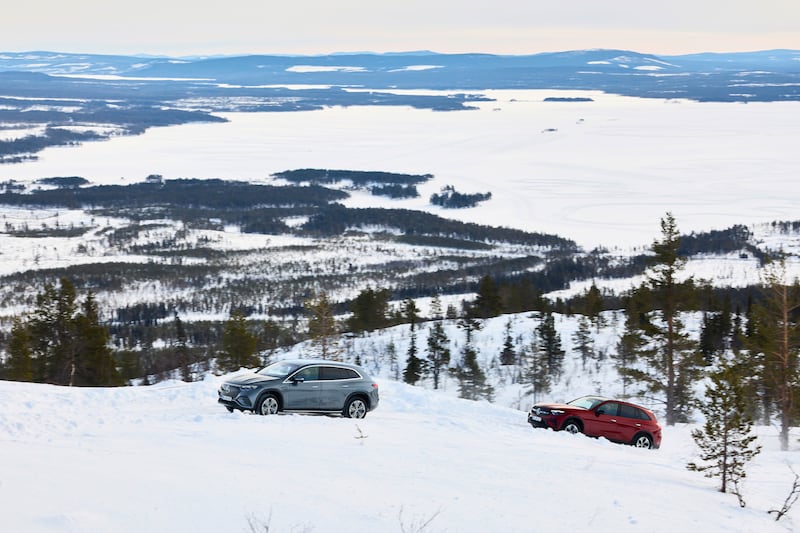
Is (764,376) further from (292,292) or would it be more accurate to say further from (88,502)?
(292,292)

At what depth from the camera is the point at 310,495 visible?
14.3 m

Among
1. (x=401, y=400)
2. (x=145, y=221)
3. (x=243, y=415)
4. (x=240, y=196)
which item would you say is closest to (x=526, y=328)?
(x=401, y=400)

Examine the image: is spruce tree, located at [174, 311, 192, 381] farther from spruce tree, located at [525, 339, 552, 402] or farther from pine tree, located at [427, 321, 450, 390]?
spruce tree, located at [525, 339, 552, 402]

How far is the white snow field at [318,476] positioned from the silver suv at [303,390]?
567 mm

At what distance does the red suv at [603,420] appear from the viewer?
24.6 m

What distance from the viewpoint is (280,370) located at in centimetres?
2161

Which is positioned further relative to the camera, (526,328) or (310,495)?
(526,328)

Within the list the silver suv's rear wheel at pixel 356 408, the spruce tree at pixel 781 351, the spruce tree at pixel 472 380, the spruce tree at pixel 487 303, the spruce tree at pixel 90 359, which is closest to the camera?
the silver suv's rear wheel at pixel 356 408

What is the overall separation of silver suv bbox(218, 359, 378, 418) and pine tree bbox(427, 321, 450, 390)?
130 feet

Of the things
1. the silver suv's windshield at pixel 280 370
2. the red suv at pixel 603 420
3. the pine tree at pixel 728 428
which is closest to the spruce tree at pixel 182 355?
the silver suv's windshield at pixel 280 370

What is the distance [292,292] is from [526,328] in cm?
4171

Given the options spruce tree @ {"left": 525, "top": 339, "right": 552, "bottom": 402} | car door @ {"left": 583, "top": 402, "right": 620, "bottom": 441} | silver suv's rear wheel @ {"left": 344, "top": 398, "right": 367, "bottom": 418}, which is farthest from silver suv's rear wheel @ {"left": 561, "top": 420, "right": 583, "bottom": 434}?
spruce tree @ {"left": 525, "top": 339, "right": 552, "bottom": 402}

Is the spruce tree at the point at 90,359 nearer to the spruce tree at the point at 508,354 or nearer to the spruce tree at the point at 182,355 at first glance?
the spruce tree at the point at 182,355

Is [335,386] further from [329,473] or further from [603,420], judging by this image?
[603,420]
